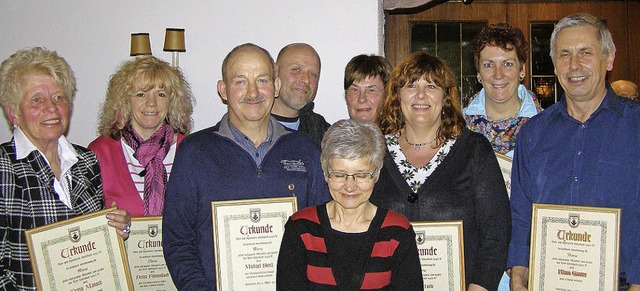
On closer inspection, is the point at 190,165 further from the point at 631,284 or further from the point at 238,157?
the point at 631,284

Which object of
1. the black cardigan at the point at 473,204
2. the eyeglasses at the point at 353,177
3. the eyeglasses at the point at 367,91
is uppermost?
the eyeglasses at the point at 367,91

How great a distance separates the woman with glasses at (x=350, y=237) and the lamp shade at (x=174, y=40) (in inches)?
140

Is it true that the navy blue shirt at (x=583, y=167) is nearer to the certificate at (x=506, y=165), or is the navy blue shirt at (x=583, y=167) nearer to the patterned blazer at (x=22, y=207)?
the certificate at (x=506, y=165)

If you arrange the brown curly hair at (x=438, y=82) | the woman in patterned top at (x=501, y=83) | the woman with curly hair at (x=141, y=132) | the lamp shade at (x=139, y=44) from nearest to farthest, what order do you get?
the brown curly hair at (x=438, y=82), the woman with curly hair at (x=141, y=132), the woman in patterned top at (x=501, y=83), the lamp shade at (x=139, y=44)

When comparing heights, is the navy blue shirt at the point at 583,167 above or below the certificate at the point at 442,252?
above

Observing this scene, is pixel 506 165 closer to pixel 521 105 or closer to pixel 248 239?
pixel 521 105

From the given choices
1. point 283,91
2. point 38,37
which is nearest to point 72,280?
point 283,91

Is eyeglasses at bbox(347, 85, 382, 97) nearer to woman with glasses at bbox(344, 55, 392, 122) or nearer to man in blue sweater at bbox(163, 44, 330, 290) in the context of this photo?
woman with glasses at bbox(344, 55, 392, 122)

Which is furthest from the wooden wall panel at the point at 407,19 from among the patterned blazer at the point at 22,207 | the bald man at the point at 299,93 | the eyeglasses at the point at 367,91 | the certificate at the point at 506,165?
the patterned blazer at the point at 22,207

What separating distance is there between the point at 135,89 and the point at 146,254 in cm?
105

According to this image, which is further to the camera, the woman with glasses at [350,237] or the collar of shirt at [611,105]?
the collar of shirt at [611,105]

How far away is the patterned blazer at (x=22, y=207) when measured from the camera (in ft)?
9.45

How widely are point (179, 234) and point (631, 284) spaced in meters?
2.13

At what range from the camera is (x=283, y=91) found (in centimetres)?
450
